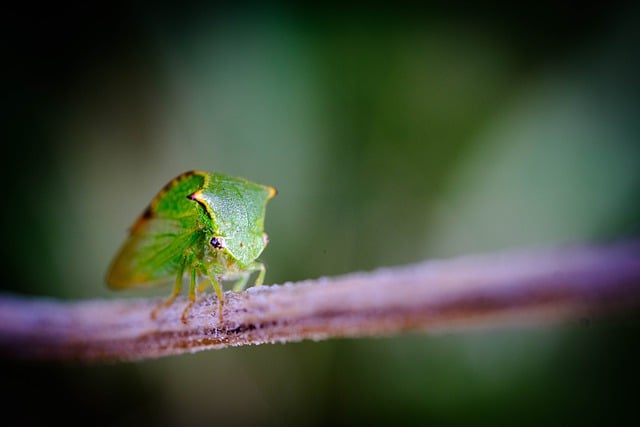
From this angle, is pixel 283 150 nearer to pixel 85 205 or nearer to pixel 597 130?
pixel 85 205

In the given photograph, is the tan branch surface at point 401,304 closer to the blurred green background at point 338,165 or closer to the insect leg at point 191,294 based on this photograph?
the insect leg at point 191,294

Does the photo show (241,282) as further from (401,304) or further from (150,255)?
(401,304)

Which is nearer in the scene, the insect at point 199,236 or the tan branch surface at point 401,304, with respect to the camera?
the tan branch surface at point 401,304

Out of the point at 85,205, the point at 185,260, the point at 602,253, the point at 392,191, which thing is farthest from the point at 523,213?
the point at 85,205

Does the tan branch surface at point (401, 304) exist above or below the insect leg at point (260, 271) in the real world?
below

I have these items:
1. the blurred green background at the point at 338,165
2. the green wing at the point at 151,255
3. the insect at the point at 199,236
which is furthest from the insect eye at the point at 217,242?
→ the blurred green background at the point at 338,165

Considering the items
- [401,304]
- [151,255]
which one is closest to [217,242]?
[151,255]

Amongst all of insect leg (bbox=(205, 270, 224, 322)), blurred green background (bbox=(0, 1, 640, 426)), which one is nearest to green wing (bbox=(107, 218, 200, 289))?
insect leg (bbox=(205, 270, 224, 322))

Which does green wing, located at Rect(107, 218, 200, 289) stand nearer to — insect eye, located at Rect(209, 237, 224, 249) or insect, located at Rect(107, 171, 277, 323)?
insect, located at Rect(107, 171, 277, 323)
